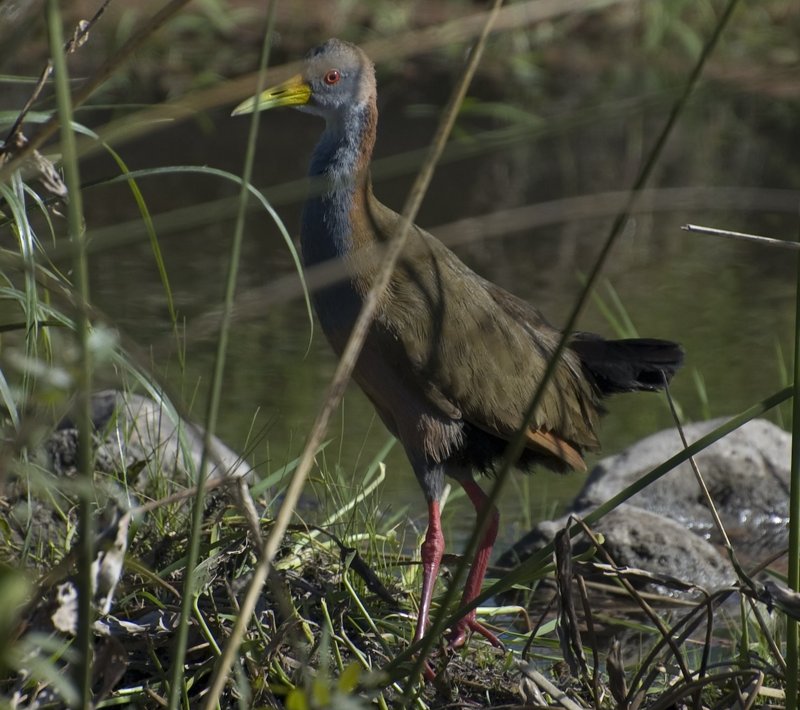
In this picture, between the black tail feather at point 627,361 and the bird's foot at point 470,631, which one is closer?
the bird's foot at point 470,631

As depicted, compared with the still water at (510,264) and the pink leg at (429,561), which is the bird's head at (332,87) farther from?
the pink leg at (429,561)

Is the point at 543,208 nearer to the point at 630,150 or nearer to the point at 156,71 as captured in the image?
the point at 630,150

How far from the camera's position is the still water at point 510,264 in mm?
5426

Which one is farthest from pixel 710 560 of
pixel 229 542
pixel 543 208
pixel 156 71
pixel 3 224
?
pixel 156 71

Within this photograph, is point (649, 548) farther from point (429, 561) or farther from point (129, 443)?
point (129, 443)

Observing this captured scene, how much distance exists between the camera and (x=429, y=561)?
3.39 metres

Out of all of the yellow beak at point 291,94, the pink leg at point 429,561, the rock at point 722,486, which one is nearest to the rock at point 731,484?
the rock at point 722,486

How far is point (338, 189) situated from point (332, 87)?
1.32 feet

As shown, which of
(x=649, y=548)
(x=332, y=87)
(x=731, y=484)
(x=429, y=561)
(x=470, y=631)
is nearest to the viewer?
(x=470, y=631)

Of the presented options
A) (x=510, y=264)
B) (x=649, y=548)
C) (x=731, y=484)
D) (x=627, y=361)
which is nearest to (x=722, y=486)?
(x=731, y=484)

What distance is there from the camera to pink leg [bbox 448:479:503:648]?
3186 millimetres

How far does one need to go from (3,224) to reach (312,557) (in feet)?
3.35

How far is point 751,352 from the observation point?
6.43 meters

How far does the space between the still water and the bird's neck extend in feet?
1.61
